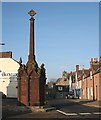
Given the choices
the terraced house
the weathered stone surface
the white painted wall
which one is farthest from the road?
the white painted wall

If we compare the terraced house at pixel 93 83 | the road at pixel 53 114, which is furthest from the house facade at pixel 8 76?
the road at pixel 53 114

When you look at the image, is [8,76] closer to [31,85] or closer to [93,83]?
[93,83]

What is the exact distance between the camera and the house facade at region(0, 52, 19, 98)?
5903 centimetres

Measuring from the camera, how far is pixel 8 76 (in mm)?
60000

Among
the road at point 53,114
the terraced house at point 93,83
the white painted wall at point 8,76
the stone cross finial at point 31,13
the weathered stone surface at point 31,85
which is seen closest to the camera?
the road at point 53,114

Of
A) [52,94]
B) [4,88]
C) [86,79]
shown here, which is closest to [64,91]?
[52,94]

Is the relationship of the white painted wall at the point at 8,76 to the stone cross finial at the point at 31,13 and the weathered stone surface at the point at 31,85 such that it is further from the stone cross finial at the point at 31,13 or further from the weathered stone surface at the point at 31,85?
the stone cross finial at the point at 31,13

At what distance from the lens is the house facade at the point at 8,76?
59.0 metres

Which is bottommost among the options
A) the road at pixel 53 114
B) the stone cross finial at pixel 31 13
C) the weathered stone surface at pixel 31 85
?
the road at pixel 53 114

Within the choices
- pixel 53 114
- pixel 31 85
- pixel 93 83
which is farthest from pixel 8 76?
pixel 53 114

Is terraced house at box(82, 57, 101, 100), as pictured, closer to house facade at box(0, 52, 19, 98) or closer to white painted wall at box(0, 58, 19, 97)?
house facade at box(0, 52, 19, 98)

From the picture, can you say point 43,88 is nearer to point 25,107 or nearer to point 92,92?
point 25,107

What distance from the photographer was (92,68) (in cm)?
5666

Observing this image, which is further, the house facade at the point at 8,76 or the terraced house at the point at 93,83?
the house facade at the point at 8,76
